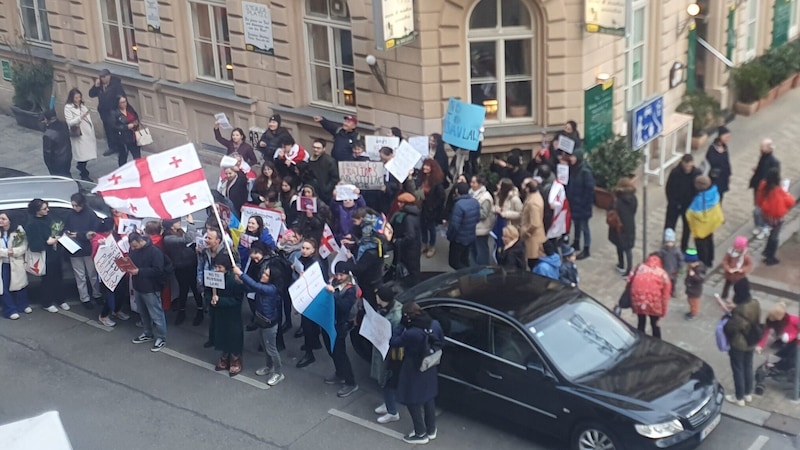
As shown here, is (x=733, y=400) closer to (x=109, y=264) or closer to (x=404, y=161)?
(x=404, y=161)

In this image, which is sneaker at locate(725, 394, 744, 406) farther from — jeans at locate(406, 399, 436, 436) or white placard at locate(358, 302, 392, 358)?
white placard at locate(358, 302, 392, 358)

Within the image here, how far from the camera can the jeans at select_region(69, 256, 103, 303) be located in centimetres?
1439

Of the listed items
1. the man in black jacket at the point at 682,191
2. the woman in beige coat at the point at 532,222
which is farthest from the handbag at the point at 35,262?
the man in black jacket at the point at 682,191

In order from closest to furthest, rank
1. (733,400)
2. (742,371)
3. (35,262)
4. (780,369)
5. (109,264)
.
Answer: (742,371)
(733,400)
(780,369)
(109,264)
(35,262)

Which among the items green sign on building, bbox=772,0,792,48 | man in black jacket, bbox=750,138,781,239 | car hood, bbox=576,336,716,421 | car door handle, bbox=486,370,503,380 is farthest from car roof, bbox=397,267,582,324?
green sign on building, bbox=772,0,792,48

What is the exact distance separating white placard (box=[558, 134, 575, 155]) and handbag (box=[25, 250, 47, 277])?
6992 mm

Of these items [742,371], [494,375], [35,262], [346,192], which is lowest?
[742,371]

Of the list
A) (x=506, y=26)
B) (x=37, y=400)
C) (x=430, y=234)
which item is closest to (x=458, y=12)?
(x=506, y=26)

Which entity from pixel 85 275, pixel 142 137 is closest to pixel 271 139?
pixel 142 137

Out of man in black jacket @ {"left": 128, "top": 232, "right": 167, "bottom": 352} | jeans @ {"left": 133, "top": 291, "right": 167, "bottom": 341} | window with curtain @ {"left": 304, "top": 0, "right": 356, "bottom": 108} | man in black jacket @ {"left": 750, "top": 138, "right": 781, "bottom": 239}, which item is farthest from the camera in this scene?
window with curtain @ {"left": 304, "top": 0, "right": 356, "bottom": 108}

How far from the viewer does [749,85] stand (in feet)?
68.4

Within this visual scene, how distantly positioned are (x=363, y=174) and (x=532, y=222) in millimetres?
2663

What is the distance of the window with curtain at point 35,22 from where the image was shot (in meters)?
23.2

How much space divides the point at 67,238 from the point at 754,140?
12.0 metres
